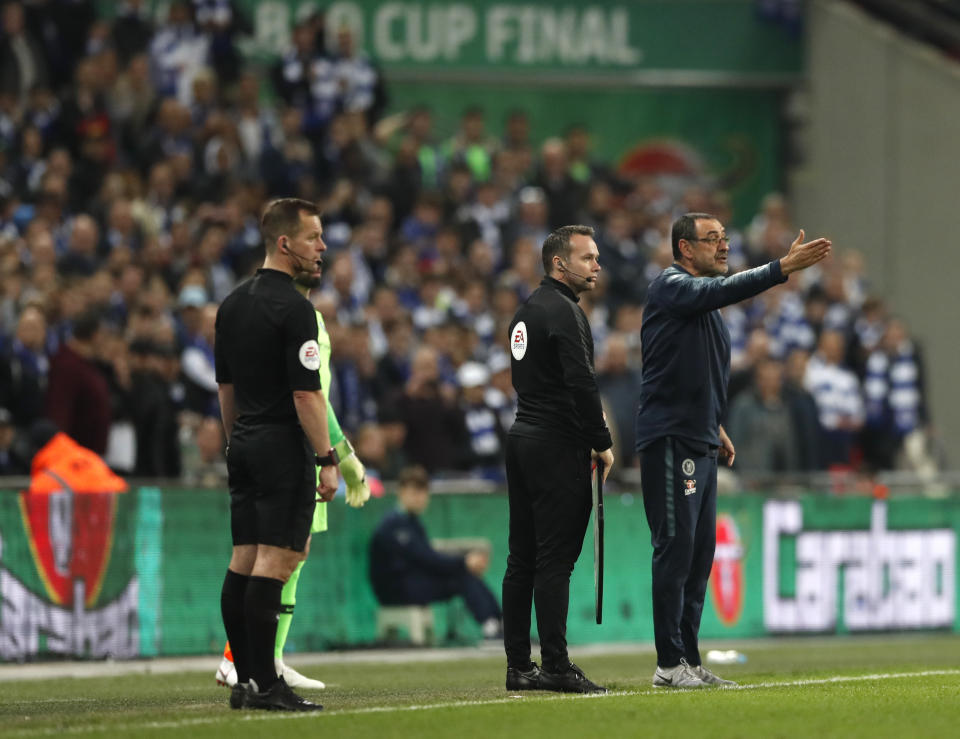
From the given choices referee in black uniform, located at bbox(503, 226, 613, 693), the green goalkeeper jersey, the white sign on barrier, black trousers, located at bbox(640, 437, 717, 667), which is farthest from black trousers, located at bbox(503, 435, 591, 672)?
the white sign on barrier

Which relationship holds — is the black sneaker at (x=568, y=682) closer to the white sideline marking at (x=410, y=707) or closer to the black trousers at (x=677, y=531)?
the white sideline marking at (x=410, y=707)

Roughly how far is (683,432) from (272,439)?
2.38 meters

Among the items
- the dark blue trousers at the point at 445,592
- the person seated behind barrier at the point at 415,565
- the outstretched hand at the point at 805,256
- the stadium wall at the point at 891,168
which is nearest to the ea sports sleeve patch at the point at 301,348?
the outstretched hand at the point at 805,256

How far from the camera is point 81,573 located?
558 inches

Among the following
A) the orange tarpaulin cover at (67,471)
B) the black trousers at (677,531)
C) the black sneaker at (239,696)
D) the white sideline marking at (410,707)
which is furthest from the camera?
the orange tarpaulin cover at (67,471)

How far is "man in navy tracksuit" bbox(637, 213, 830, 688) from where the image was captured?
Result: 10.0 meters

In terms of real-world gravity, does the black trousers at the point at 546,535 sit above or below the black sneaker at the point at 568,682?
above

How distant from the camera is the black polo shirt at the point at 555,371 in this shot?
9.62 metres

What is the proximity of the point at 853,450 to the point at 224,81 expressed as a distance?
8428 millimetres

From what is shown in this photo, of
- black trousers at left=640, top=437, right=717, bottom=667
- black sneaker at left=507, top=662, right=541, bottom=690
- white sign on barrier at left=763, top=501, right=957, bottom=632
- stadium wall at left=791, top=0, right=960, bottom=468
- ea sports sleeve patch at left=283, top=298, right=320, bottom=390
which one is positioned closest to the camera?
ea sports sleeve patch at left=283, top=298, right=320, bottom=390

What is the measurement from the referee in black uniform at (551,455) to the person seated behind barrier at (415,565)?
18.4 feet

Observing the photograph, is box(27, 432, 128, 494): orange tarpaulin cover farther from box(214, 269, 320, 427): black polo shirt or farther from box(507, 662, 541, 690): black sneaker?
box(214, 269, 320, 427): black polo shirt

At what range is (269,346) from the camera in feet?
29.2

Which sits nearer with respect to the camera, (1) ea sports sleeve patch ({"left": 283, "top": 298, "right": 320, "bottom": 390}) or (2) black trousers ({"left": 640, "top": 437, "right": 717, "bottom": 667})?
(1) ea sports sleeve patch ({"left": 283, "top": 298, "right": 320, "bottom": 390})
